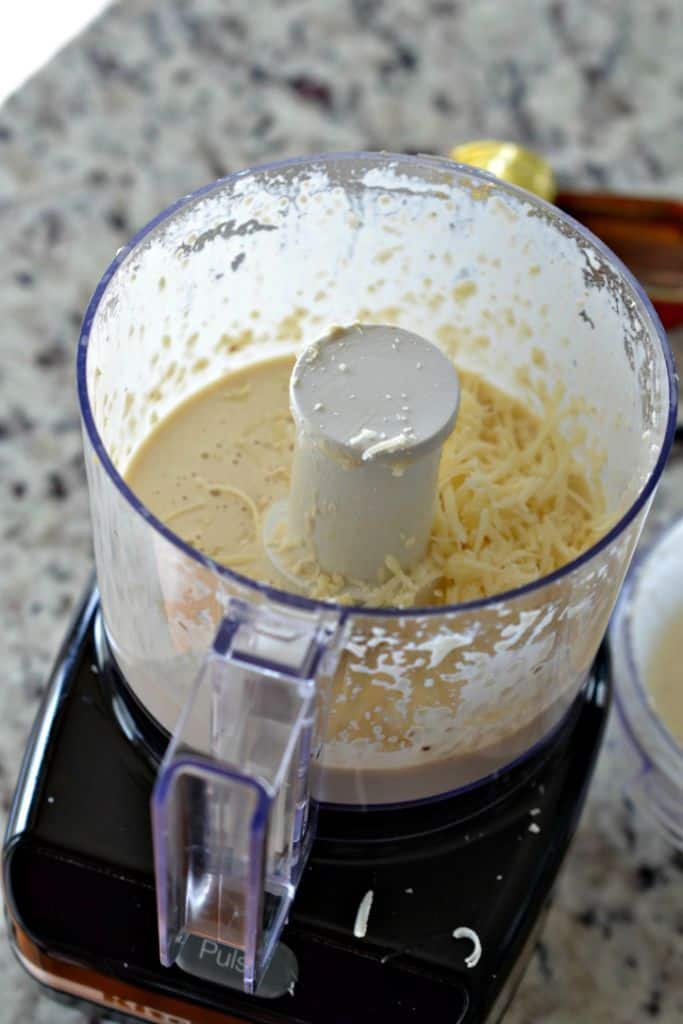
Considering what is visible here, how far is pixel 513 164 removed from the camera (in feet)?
3.41

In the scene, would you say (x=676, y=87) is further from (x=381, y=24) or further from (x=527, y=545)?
(x=527, y=545)

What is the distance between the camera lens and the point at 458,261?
0.76 metres

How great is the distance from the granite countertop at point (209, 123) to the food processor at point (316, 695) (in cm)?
Result: 21

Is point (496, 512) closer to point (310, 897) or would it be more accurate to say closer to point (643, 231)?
point (310, 897)

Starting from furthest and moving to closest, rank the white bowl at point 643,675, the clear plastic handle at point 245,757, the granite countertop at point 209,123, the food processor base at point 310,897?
the granite countertop at point 209,123, the white bowl at point 643,675, the food processor base at point 310,897, the clear plastic handle at point 245,757

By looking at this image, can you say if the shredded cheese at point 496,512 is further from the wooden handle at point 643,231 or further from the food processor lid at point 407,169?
the wooden handle at point 643,231

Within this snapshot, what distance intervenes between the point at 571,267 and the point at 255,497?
0.20m

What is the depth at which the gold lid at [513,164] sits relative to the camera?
1.03m

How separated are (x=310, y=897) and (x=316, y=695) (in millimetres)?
164

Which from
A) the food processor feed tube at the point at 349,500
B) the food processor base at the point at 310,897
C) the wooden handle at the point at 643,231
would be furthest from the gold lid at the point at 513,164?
the food processor base at the point at 310,897

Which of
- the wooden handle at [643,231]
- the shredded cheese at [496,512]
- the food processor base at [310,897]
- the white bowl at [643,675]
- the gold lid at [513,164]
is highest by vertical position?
the gold lid at [513,164]

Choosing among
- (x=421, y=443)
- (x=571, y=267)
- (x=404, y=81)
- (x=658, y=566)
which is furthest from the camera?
(x=404, y=81)

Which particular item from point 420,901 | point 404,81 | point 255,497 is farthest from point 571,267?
point 404,81

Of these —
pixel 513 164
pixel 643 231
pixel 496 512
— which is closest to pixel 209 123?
pixel 513 164
